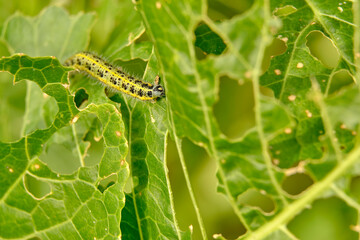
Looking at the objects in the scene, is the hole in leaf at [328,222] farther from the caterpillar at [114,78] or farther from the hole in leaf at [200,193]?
the caterpillar at [114,78]

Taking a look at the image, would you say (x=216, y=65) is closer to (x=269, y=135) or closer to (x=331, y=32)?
(x=269, y=135)

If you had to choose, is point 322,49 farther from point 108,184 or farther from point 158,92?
point 108,184

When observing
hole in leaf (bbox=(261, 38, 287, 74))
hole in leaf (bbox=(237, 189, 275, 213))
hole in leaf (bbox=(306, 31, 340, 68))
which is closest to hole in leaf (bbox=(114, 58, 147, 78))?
hole in leaf (bbox=(261, 38, 287, 74))

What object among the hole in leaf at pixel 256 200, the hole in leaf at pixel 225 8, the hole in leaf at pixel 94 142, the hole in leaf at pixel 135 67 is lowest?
the hole in leaf at pixel 256 200

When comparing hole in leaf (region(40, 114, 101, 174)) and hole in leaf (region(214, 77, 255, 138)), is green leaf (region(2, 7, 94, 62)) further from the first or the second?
hole in leaf (region(214, 77, 255, 138))

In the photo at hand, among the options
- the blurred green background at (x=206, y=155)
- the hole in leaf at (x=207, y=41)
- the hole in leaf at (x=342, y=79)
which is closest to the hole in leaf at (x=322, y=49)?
the blurred green background at (x=206, y=155)

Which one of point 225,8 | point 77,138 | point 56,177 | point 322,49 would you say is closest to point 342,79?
point 322,49
